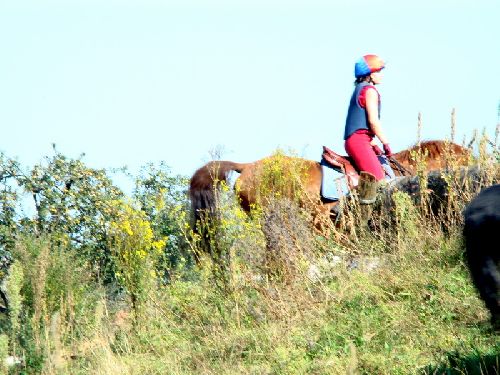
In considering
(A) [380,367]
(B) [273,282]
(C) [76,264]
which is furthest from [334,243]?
(A) [380,367]

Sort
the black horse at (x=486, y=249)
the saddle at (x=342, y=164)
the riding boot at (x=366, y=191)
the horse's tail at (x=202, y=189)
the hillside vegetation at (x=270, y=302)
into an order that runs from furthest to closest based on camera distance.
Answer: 1. the horse's tail at (x=202, y=189)
2. the saddle at (x=342, y=164)
3. the riding boot at (x=366, y=191)
4. the hillside vegetation at (x=270, y=302)
5. the black horse at (x=486, y=249)

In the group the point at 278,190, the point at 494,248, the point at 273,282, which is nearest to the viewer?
the point at 494,248

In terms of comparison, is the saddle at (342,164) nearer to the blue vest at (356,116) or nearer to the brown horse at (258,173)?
the brown horse at (258,173)

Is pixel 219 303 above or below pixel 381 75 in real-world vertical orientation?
below

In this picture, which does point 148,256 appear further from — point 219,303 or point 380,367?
point 380,367

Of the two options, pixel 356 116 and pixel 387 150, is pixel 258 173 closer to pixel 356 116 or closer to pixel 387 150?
pixel 356 116

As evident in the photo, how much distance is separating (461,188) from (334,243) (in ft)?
4.77

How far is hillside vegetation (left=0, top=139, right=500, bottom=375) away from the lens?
25.0 ft

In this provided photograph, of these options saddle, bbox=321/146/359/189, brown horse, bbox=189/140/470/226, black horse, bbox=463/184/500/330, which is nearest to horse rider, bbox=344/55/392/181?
saddle, bbox=321/146/359/189

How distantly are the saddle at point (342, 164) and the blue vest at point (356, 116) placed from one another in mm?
529

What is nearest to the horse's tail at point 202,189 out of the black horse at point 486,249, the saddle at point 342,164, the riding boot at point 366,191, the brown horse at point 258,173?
the brown horse at point 258,173

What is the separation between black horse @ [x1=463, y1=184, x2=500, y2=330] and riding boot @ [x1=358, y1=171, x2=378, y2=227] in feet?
21.9

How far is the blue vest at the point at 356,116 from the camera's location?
14055 mm

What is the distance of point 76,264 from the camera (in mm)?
10672
